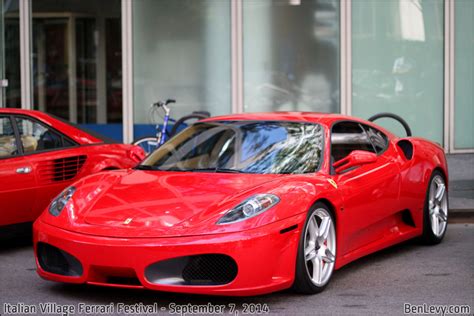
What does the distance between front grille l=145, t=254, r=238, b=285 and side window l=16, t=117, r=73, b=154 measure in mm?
3132

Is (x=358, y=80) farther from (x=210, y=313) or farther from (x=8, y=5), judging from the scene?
(x=210, y=313)

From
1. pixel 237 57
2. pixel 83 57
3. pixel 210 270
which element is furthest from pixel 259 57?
pixel 210 270

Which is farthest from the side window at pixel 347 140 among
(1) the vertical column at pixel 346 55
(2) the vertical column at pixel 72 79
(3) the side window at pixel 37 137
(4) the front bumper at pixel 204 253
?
(2) the vertical column at pixel 72 79

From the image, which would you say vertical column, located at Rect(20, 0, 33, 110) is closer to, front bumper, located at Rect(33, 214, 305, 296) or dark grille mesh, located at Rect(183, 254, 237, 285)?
front bumper, located at Rect(33, 214, 305, 296)

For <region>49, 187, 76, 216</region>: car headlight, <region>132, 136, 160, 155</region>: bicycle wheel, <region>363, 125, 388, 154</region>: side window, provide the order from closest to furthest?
1. <region>49, 187, 76, 216</region>: car headlight
2. <region>363, 125, 388, 154</region>: side window
3. <region>132, 136, 160, 155</region>: bicycle wheel

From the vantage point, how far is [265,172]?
24.0ft

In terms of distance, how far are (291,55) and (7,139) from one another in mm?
6756

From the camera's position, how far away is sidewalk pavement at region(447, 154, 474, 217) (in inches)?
416

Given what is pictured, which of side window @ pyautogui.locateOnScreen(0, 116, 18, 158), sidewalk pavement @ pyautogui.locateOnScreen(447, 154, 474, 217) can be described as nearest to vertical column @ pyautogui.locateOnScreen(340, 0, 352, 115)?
sidewalk pavement @ pyautogui.locateOnScreen(447, 154, 474, 217)

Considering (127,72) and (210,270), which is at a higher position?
(127,72)

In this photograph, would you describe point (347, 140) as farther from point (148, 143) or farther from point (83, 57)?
point (83, 57)

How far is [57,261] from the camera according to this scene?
22.2 ft

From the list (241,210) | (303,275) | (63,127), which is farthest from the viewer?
(63,127)

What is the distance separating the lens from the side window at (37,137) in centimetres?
905
